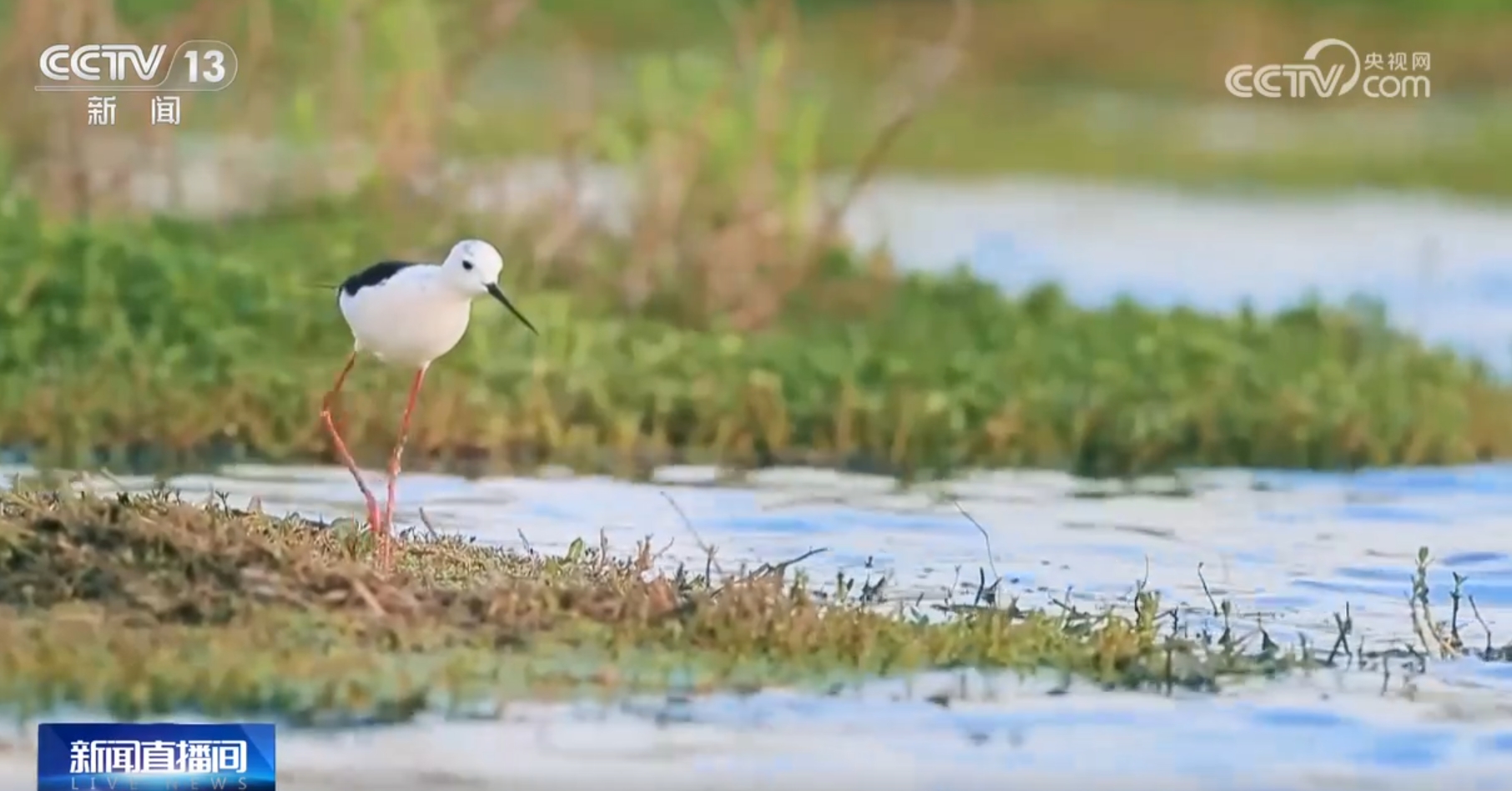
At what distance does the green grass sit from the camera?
8.07m

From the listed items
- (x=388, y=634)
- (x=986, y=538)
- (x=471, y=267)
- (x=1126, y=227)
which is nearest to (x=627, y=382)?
(x=986, y=538)

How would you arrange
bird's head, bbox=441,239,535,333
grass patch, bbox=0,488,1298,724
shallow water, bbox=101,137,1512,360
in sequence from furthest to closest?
shallow water, bbox=101,137,1512,360 < bird's head, bbox=441,239,535,333 < grass patch, bbox=0,488,1298,724

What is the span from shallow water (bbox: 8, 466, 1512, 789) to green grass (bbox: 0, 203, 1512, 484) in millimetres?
287

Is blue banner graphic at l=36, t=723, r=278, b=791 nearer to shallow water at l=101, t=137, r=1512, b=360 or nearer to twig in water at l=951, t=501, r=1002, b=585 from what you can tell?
twig in water at l=951, t=501, r=1002, b=585

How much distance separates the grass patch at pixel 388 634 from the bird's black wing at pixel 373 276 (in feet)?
2.59

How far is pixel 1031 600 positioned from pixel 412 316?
5.70 ft

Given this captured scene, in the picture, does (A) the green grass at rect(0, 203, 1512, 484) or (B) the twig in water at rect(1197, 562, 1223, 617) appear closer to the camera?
(B) the twig in water at rect(1197, 562, 1223, 617)

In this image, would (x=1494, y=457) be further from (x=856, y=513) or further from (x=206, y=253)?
(x=206, y=253)

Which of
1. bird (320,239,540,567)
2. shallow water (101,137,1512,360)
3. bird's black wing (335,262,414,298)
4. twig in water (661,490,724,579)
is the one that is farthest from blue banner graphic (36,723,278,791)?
shallow water (101,137,1512,360)

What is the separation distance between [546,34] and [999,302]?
9.65 ft

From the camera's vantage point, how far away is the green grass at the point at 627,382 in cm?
807

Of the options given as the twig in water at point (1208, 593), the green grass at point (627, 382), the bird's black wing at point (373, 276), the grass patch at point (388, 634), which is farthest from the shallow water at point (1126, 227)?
the grass patch at point (388, 634)

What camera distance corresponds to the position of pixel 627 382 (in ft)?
28.1

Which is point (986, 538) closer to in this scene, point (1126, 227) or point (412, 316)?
point (412, 316)
